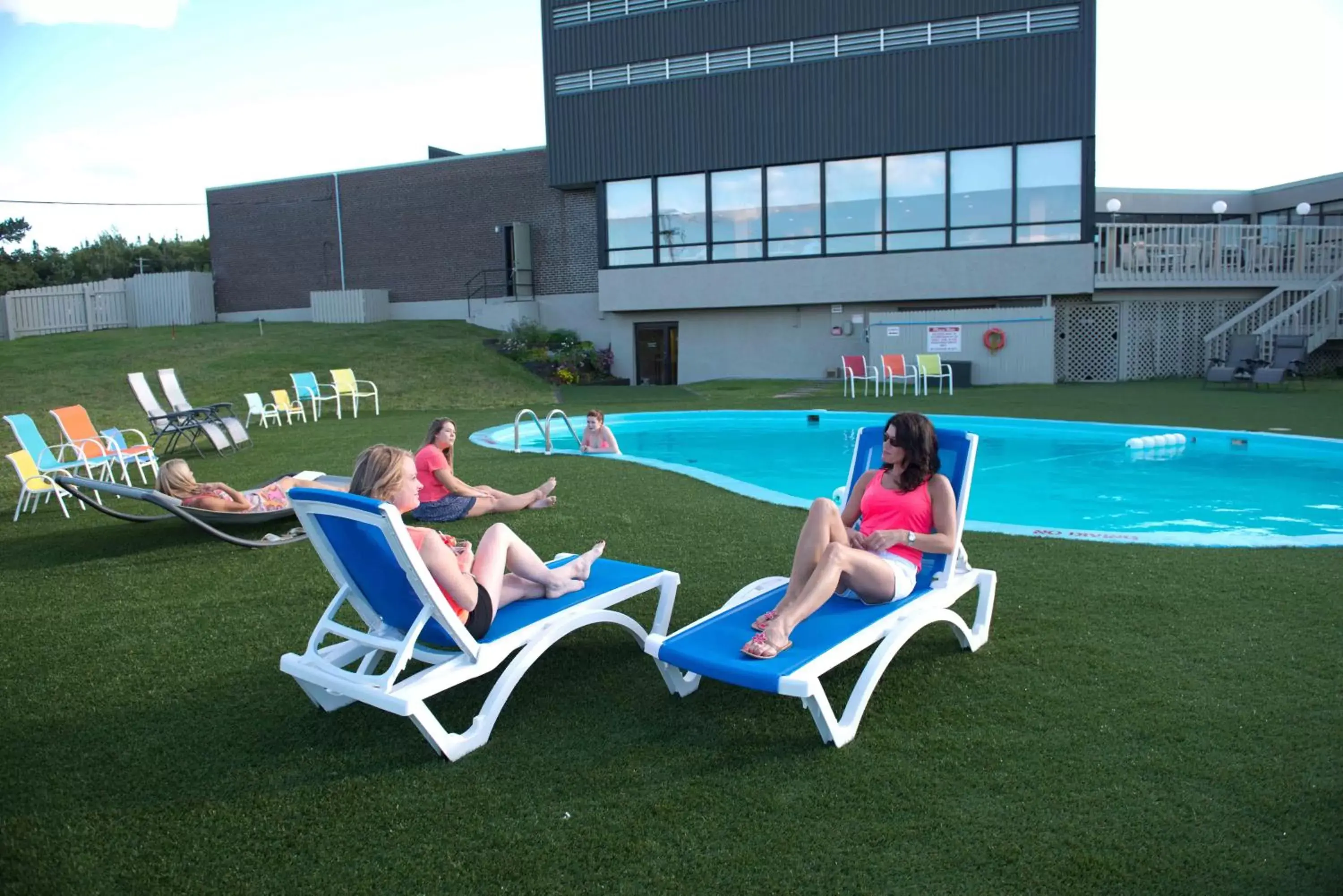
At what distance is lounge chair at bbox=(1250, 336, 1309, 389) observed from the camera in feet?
54.4

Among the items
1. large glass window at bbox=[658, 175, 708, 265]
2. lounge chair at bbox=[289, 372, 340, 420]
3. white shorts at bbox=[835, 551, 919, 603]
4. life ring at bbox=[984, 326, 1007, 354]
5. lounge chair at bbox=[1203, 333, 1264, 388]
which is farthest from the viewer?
large glass window at bbox=[658, 175, 708, 265]

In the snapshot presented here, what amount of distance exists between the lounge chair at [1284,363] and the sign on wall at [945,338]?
17.1ft

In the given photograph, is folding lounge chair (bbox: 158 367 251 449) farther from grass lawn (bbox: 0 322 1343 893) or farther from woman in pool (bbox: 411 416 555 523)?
grass lawn (bbox: 0 322 1343 893)

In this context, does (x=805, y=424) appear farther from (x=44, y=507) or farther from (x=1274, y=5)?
(x=44, y=507)

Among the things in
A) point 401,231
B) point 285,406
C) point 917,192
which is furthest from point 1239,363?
point 401,231

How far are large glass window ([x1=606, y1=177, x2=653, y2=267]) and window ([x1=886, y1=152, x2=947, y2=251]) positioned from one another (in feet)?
18.7

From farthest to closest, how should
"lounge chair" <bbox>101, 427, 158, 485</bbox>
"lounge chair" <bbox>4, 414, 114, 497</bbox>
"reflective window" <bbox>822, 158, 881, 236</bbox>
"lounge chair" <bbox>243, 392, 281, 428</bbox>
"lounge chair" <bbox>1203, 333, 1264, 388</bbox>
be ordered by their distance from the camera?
"reflective window" <bbox>822, 158, 881, 236</bbox>
"lounge chair" <bbox>1203, 333, 1264, 388</bbox>
"lounge chair" <bbox>243, 392, 281, 428</bbox>
"lounge chair" <bbox>101, 427, 158, 485</bbox>
"lounge chair" <bbox>4, 414, 114, 497</bbox>

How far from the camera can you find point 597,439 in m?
10.7

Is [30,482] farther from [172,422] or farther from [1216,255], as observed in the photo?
[1216,255]

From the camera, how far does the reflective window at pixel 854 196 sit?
21.3 metres

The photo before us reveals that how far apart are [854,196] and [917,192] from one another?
4.49 ft

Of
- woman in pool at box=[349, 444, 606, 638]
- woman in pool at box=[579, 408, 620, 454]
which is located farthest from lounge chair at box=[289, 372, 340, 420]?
woman in pool at box=[349, 444, 606, 638]

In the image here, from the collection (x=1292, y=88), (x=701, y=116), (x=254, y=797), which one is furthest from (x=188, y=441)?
(x=1292, y=88)

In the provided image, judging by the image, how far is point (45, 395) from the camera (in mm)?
17094
